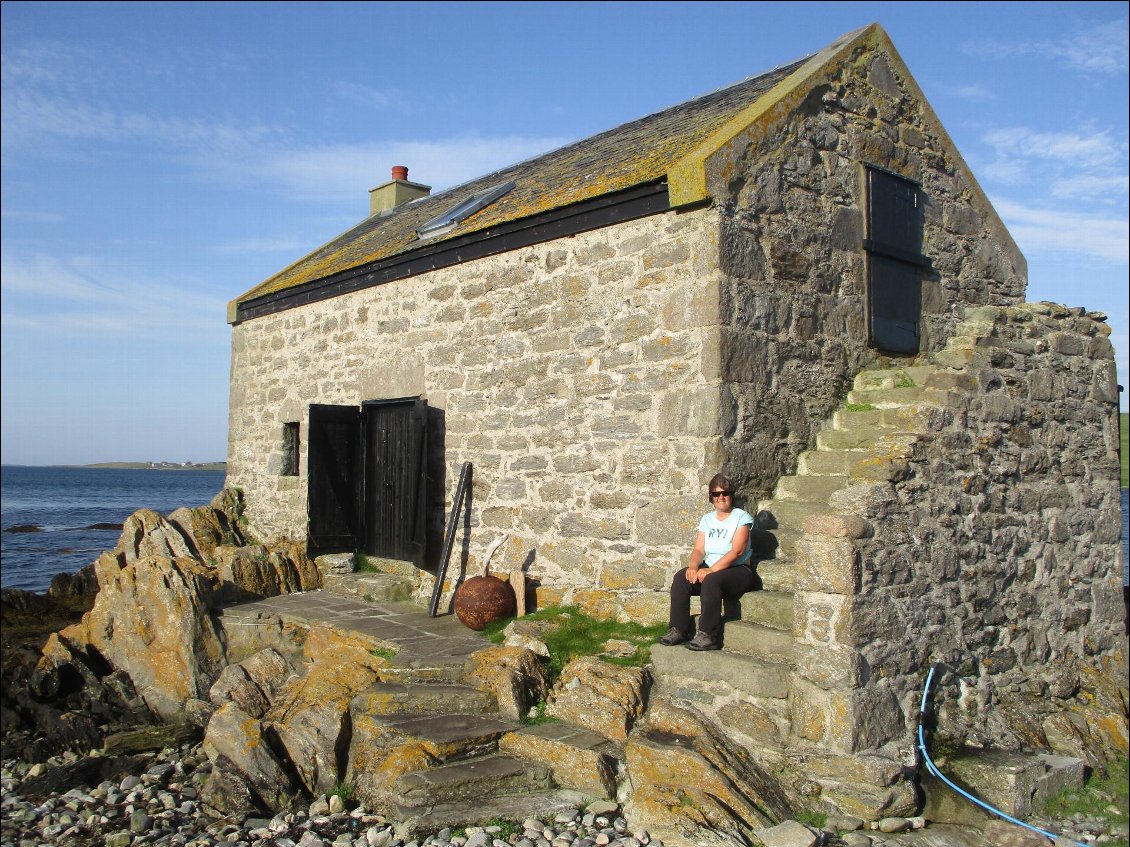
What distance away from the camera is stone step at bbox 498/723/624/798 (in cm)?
574

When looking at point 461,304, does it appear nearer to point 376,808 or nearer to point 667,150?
point 667,150

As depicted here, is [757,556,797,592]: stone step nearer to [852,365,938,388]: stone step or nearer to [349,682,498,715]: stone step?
[349,682,498,715]: stone step

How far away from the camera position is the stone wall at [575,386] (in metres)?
7.27

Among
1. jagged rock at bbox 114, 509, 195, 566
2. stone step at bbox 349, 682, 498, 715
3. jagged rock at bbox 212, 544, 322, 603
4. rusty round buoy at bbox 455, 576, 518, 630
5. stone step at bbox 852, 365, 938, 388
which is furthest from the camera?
jagged rock at bbox 114, 509, 195, 566

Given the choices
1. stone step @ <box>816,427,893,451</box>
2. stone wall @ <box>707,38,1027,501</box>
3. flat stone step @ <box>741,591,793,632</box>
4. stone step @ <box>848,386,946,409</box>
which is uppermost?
stone wall @ <box>707,38,1027,501</box>

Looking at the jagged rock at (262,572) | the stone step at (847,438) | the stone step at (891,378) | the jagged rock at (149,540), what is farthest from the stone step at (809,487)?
the jagged rock at (149,540)

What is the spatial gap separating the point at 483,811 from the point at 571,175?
245 inches

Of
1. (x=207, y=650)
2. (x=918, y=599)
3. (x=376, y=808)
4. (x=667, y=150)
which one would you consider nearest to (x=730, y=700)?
(x=918, y=599)

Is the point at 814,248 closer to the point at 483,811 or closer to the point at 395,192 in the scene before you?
the point at 483,811

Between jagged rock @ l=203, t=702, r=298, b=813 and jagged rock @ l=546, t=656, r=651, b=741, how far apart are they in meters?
2.09

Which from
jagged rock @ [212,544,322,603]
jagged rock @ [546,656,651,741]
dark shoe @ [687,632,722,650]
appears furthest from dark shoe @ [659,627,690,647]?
jagged rock @ [212,544,322,603]

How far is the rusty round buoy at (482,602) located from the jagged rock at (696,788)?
2.55 meters

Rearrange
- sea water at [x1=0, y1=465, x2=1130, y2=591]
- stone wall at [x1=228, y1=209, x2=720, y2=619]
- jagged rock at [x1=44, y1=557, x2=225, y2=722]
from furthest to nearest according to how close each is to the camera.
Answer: sea water at [x1=0, y1=465, x2=1130, y2=591]
jagged rock at [x1=44, y1=557, x2=225, y2=722]
stone wall at [x1=228, y1=209, x2=720, y2=619]

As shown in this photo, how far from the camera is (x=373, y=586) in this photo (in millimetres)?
10156
